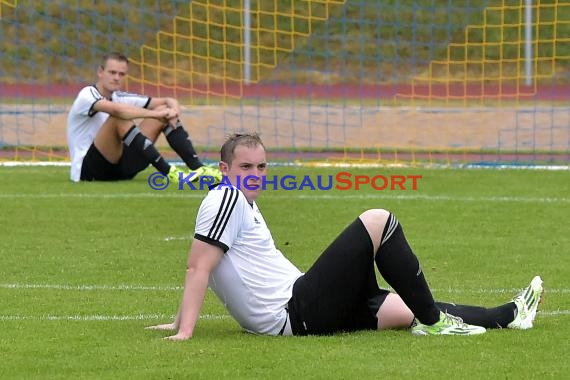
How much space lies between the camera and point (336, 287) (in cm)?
667

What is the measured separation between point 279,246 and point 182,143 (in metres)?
4.07

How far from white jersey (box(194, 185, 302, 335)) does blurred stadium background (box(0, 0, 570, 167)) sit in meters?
10.7

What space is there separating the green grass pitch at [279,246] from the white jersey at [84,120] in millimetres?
339

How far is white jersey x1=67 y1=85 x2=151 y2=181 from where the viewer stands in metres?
14.1

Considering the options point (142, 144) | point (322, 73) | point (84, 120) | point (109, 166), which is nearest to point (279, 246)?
point (142, 144)

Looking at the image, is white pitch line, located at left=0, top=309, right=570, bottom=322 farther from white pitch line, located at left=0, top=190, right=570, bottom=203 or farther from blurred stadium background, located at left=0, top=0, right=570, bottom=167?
blurred stadium background, located at left=0, top=0, right=570, bottom=167

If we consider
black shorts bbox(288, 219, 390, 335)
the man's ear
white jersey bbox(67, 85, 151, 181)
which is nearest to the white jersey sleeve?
the man's ear

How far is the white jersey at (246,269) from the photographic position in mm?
6633

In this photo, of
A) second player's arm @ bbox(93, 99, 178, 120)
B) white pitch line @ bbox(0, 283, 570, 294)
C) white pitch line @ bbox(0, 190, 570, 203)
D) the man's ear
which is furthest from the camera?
second player's arm @ bbox(93, 99, 178, 120)

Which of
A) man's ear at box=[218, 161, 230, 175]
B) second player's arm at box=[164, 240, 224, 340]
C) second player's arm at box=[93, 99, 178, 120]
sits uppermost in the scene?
second player's arm at box=[93, 99, 178, 120]

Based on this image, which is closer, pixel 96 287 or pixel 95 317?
pixel 95 317

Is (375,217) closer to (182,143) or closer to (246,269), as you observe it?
(246,269)

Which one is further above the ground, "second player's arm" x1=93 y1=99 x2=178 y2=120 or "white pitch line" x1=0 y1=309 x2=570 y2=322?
"second player's arm" x1=93 y1=99 x2=178 y2=120

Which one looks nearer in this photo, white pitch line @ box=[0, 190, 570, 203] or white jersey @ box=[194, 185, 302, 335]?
white jersey @ box=[194, 185, 302, 335]
